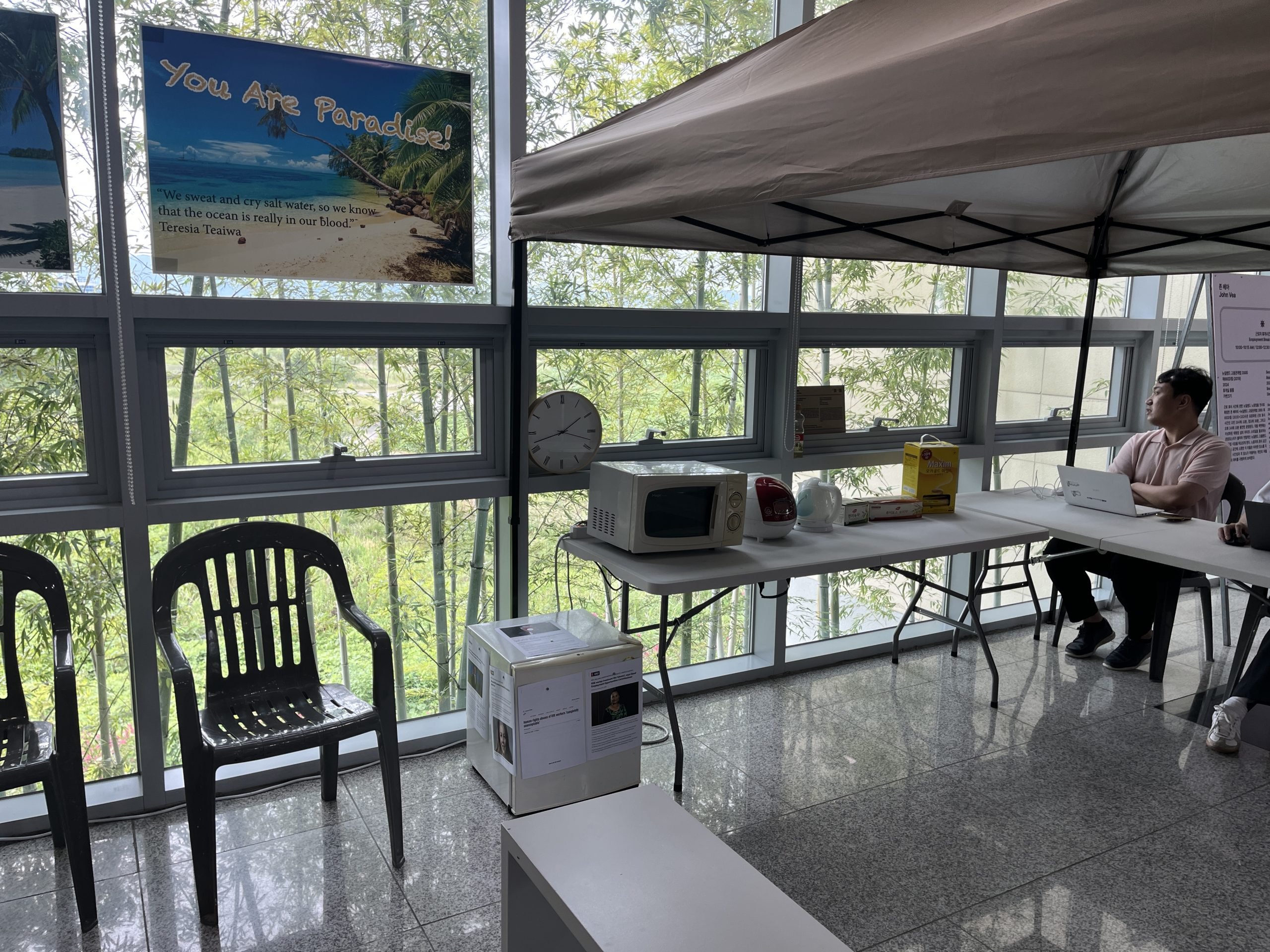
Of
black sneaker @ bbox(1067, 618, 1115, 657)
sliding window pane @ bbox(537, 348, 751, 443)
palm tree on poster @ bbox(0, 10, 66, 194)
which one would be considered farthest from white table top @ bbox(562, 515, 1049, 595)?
palm tree on poster @ bbox(0, 10, 66, 194)

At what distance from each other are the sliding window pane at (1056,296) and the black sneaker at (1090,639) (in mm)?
1518

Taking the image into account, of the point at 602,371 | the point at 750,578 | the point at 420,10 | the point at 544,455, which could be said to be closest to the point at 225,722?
the point at 544,455

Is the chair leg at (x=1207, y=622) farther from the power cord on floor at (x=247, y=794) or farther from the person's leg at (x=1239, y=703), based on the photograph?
the power cord on floor at (x=247, y=794)

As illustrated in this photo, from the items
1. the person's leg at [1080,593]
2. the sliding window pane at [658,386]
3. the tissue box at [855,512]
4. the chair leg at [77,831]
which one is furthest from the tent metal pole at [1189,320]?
the chair leg at [77,831]

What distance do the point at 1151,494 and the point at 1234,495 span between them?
1.90 feet

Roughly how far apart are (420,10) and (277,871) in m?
2.65

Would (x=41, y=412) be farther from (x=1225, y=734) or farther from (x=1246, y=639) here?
(x=1246, y=639)

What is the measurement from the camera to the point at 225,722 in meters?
2.39

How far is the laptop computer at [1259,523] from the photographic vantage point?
2.99 m

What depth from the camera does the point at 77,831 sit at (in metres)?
2.13

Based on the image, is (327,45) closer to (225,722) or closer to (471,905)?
(225,722)

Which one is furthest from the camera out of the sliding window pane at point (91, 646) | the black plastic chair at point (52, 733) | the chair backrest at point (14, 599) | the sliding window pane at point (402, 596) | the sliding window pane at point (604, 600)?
the sliding window pane at point (604, 600)

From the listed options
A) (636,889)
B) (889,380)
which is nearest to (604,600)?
(889,380)

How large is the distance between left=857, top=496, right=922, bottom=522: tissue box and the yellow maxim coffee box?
0.18 feet
